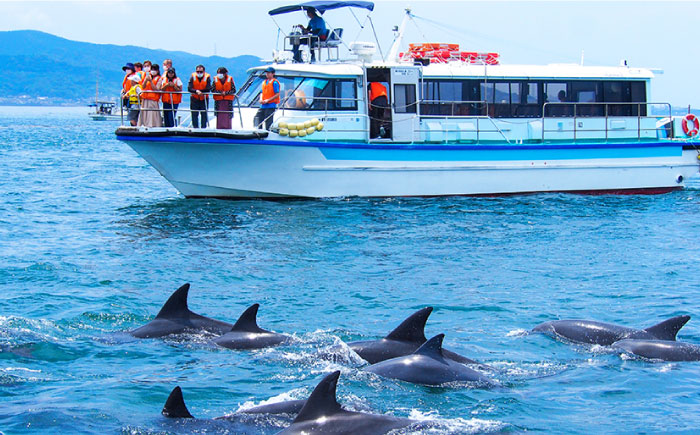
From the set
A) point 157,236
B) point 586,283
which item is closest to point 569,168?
point 586,283

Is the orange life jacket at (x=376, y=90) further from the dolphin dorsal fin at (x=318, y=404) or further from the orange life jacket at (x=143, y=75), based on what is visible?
the dolphin dorsal fin at (x=318, y=404)

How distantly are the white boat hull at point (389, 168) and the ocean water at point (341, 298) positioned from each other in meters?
0.51

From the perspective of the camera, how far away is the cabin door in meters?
23.8

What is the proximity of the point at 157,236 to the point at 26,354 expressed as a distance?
8.41 m

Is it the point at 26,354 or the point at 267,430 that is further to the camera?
the point at 26,354

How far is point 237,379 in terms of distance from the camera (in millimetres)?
9672

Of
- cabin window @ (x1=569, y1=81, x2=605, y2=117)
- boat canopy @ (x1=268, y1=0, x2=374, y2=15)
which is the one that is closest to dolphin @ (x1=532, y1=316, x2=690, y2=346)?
boat canopy @ (x1=268, y1=0, x2=374, y2=15)

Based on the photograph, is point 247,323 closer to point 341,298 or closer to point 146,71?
point 341,298

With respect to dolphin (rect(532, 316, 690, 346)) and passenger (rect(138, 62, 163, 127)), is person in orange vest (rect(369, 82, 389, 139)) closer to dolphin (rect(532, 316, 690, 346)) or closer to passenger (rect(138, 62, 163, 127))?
passenger (rect(138, 62, 163, 127))

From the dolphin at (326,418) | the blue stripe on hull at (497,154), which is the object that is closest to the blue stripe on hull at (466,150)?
the blue stripe on hull at (497,154)

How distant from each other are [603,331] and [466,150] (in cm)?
1277

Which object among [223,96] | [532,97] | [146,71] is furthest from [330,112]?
[532,97]

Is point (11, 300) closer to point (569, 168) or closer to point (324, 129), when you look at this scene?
point (324, 129)

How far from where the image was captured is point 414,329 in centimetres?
990
